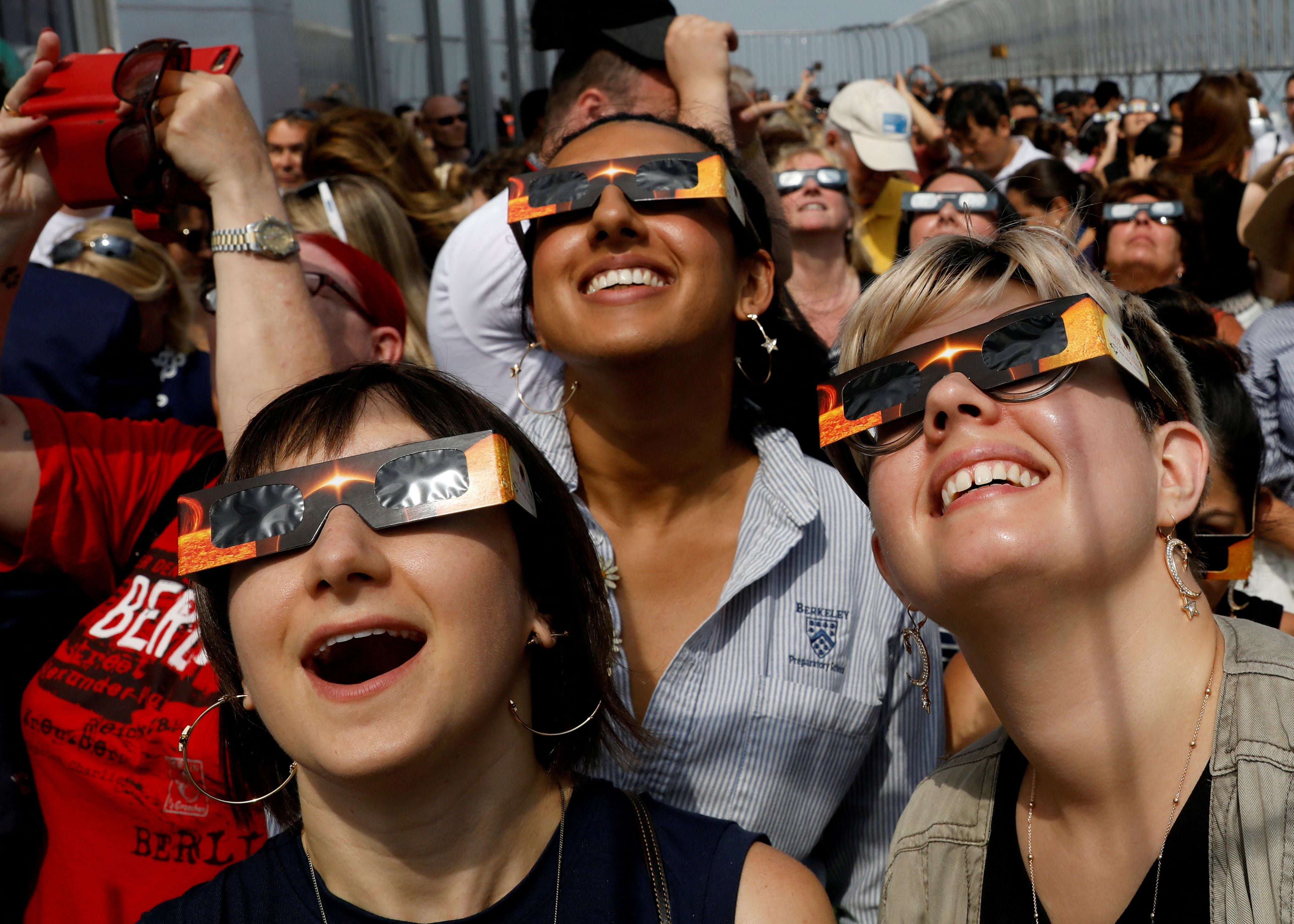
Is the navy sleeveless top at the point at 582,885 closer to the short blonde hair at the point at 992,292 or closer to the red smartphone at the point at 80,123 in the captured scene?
the short blonde hair at the point at 992,292

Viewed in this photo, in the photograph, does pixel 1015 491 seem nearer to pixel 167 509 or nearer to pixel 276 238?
pixel 276 238

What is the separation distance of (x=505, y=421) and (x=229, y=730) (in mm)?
732

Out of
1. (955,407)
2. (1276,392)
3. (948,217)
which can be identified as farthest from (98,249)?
(1276,392)

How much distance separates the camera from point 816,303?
5410 millimetres

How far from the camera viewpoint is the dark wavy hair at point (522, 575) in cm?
190

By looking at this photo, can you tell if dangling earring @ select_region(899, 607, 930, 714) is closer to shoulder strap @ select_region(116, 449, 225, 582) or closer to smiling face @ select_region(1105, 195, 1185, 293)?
shoulder strap @ select_region(116, 449, 225, 582)

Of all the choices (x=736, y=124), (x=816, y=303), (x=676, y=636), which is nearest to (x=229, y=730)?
(x=676, y=636)

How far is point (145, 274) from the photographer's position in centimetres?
397

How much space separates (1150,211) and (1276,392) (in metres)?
1.40

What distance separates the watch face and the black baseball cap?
1.86 m

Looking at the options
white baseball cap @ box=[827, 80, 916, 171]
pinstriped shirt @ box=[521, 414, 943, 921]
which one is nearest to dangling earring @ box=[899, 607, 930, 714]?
pinstriped shirt @ box=[521, 414, 943, 921]

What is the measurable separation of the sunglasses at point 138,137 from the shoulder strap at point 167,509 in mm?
548

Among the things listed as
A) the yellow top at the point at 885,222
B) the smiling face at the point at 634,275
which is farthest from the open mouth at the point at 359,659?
the yellow top at the point at 885,222

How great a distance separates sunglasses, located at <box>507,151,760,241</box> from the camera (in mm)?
2488
